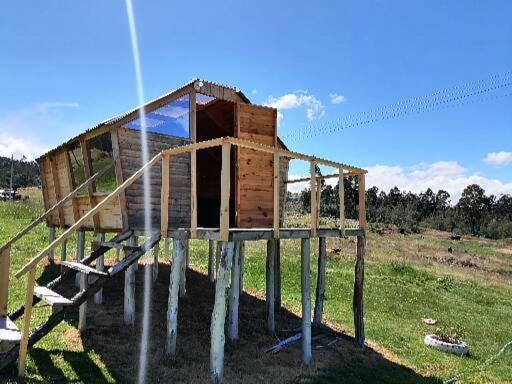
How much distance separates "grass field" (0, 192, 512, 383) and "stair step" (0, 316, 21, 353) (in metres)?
0.51

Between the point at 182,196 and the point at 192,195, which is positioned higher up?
the point at 182,196

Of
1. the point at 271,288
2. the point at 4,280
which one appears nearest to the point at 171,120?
the point at 4,280

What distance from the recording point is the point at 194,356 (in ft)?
36.1

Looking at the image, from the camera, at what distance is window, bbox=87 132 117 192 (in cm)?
1204

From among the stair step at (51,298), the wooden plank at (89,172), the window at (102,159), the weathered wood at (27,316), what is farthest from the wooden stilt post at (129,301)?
the weathered wood at (27,316)

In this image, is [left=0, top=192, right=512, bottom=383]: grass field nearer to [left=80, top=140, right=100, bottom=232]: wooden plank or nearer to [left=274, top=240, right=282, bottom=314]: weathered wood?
[left=274, top=240, right=282, bottom=314]: weathered wood

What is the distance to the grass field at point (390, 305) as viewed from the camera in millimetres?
10797

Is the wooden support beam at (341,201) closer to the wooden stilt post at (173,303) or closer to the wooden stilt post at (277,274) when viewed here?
the wooden stilt post at (277,274)

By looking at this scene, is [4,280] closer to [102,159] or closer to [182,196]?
[102,159]

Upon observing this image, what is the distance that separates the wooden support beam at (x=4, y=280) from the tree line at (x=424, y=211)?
58416 millimetres

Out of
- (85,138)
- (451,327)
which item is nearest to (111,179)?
(85,138)

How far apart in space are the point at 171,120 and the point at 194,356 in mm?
6152

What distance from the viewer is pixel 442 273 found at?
29.8 meters

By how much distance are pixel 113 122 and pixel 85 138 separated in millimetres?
1600
